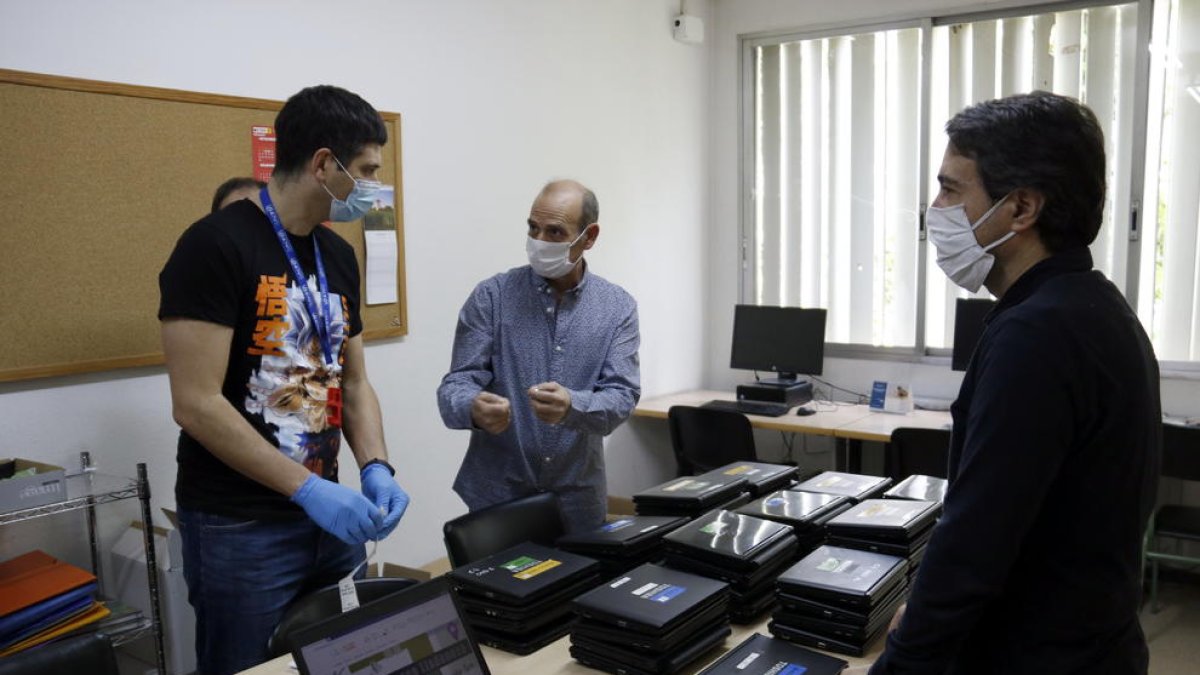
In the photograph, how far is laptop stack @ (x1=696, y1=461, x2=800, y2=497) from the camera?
217cm

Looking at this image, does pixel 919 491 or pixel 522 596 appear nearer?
pixel 522 596

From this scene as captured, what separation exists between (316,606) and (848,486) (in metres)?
1.27

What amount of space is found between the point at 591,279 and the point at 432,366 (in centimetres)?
132

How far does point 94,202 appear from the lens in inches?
99.0

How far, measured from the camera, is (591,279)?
2.49 m

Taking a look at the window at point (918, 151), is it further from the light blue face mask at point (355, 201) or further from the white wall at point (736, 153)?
the light blue face mask at point (355, 201)

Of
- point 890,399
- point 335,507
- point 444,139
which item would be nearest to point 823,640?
point 335,507

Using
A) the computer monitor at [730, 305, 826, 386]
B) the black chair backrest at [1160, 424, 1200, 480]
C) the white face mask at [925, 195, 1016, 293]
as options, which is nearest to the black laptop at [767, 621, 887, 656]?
the white face mask at [925, 195, 1016, 293]

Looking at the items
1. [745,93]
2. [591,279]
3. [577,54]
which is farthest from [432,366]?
[745,93]

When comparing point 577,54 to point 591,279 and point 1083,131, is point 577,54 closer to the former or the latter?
point 591,279

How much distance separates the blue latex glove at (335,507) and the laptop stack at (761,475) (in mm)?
850

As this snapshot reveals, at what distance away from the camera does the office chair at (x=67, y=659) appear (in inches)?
58.8

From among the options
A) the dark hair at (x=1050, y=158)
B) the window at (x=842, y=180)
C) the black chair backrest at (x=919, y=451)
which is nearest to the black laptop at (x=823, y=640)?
the dark hair at (x=1050, y=158)

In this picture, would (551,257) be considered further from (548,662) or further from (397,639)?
(397,639)
